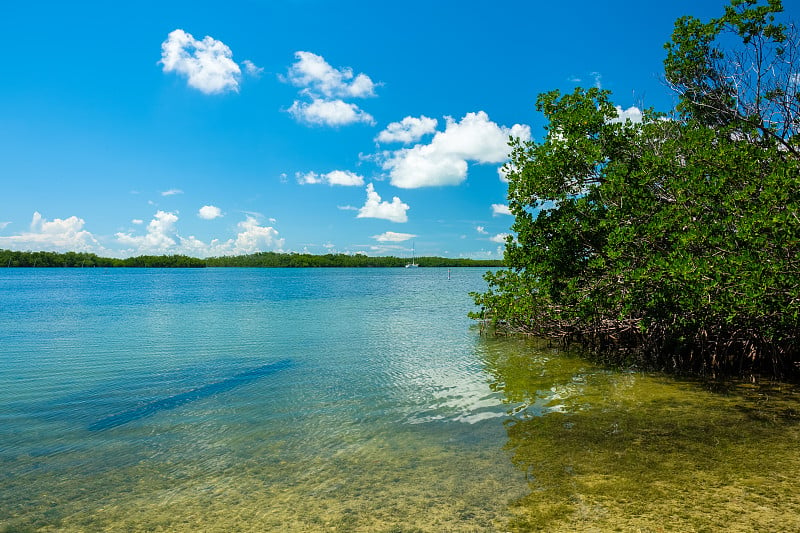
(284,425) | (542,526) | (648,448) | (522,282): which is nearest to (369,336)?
(522,282)

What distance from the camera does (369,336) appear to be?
1636 centimetres

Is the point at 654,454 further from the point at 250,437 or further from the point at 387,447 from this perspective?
the point at 250,437

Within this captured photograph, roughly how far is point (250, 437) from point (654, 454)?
486cm

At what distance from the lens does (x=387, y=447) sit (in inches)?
237

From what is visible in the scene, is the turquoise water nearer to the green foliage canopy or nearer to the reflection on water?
the reflection on water

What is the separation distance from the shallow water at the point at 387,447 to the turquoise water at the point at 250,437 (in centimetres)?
3

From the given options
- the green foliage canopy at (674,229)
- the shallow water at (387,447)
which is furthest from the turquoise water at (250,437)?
the green foliage canopy at (674,229)

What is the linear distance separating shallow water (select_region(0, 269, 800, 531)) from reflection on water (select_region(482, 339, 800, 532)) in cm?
2

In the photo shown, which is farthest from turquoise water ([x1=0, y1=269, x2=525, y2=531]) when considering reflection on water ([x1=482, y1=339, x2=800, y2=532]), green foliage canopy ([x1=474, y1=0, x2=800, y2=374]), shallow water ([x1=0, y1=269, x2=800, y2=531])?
green foliage canopy ([x1=474, y1=0, x2=800, y2=374])

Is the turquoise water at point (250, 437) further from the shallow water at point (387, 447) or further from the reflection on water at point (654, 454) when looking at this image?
the reflection on water at point (654, 454)

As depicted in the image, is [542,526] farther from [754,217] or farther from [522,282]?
[522,282]

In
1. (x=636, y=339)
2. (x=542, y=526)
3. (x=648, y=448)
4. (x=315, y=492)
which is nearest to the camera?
(x=542, y=526)

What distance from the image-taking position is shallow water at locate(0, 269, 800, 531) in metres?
4.27

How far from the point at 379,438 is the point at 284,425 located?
1507 mm
